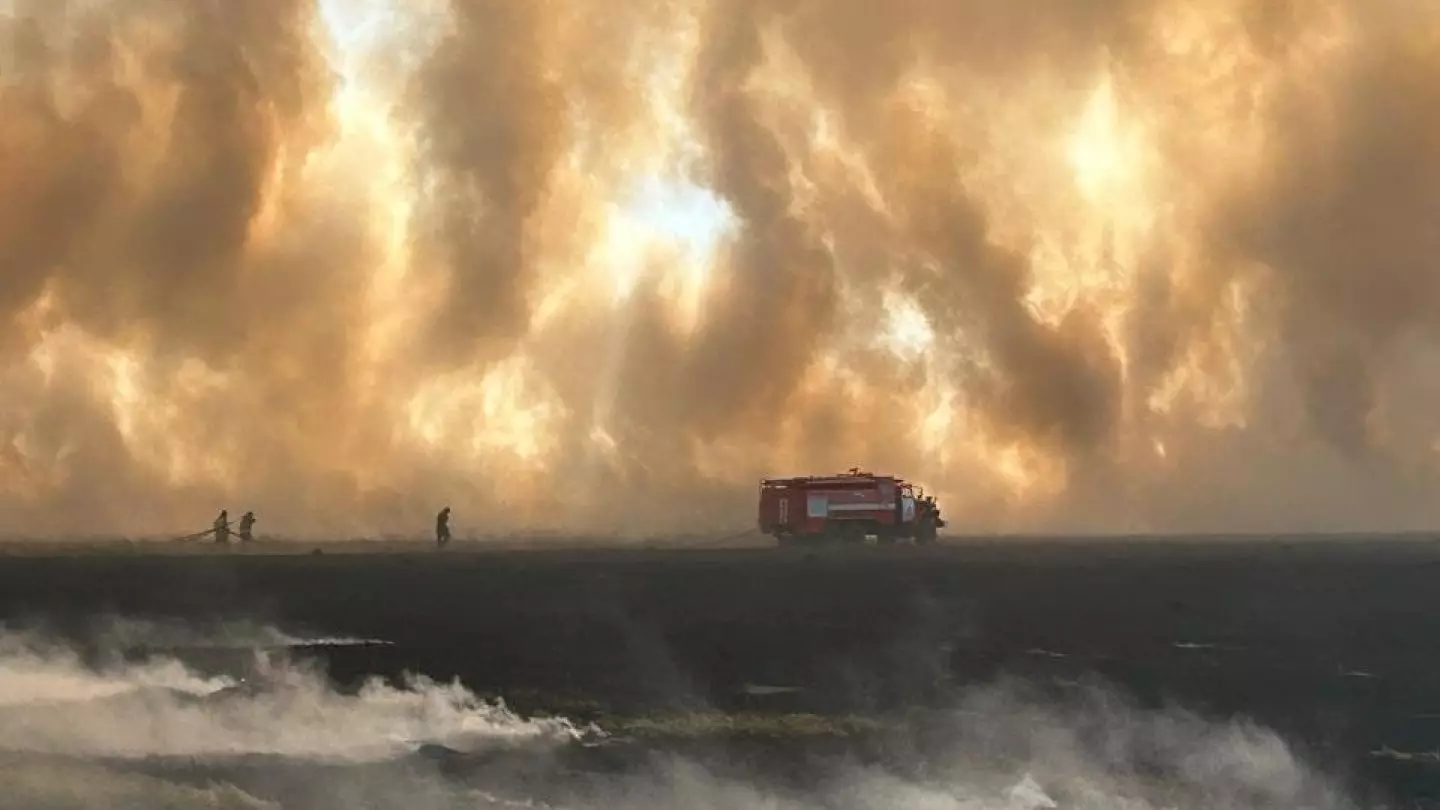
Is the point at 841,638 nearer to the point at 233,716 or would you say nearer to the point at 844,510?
the point at 233,716

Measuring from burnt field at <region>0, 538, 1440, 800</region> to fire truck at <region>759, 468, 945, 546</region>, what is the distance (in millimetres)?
14373

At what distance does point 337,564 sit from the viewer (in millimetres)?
133750

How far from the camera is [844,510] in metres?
128

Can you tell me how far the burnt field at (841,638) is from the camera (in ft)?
→ 128

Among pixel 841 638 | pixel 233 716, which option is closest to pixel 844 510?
pixel 841 638

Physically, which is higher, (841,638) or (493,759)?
(841,638)

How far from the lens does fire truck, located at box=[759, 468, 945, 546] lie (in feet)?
417

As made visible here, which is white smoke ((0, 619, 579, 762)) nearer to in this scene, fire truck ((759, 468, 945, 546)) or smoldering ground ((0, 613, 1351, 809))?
smoldering ground ((0, 613, 1351, 809))

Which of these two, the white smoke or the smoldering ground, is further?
the white smoke

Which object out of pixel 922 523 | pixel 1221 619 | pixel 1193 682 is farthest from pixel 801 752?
pixel 922 523

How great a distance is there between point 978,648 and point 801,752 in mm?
22616

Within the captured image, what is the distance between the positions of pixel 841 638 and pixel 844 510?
232 feet

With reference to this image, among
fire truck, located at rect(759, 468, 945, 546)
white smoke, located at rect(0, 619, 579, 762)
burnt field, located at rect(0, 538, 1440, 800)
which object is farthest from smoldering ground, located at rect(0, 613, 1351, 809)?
fire truck, located at rect(759, 468, 945, 546)

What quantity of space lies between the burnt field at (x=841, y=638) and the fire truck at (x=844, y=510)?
14.4 m
